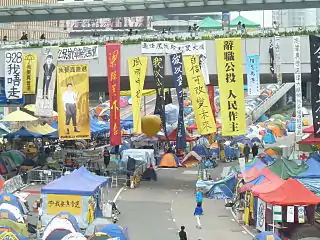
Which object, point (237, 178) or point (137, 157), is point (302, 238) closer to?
point (237, 178)

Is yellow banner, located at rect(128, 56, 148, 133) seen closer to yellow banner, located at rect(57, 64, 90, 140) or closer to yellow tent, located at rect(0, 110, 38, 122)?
yellow banner, located at rect(57, 64, 90, 140)

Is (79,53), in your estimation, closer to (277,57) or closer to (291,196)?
(277,57)

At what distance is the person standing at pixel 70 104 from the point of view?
1076 inches

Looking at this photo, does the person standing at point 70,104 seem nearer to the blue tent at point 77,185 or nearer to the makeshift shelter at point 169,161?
the blue tent at point 77,185

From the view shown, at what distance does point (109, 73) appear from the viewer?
27.5 m

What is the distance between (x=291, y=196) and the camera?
18.6 meters

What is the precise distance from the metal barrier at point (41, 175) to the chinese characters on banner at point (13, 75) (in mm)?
3698

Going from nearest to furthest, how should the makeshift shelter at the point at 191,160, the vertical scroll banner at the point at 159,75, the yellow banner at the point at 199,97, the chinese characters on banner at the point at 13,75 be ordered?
the yellow banner at the point at 199,97, the vertical scroll banner at the point at 159,75, the chinese characters on banner at the point at 13,75, the makeshift shelter at the point at 191,160

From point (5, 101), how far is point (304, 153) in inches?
602

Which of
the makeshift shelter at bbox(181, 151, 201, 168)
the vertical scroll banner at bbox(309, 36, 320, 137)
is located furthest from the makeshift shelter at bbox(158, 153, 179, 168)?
the vertical scroll banner at bbox(309, 36, 320, 137)

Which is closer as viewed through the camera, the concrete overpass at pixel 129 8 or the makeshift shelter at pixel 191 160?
the concrete overpass at pixel 129 8

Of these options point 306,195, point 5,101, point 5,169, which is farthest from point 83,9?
point 306,195

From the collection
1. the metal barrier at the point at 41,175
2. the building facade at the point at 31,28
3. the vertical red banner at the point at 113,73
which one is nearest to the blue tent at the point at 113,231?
the vertical red banner at the point at 113,73

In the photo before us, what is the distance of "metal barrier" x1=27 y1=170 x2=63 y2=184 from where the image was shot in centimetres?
2996
